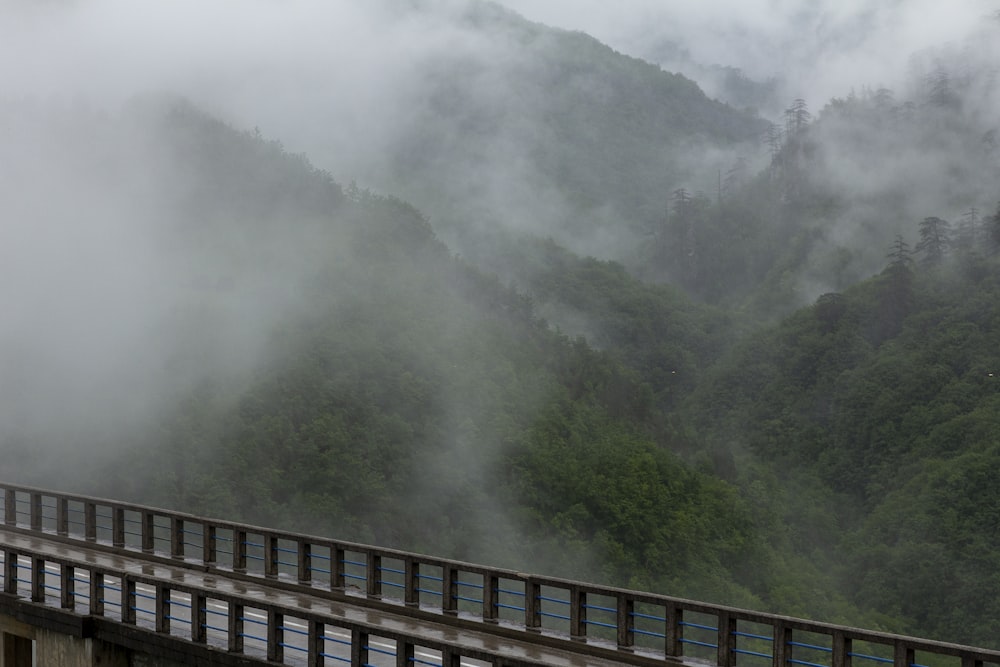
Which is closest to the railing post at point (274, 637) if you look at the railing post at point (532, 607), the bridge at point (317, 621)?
the bridge at point (317, 621)

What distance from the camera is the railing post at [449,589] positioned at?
61.6 feet

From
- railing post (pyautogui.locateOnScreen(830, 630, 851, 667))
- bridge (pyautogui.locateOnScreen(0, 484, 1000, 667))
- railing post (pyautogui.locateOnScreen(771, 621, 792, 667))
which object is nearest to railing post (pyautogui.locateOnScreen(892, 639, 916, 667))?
bridge (pyautogui.locateOnScreen(0, 484, 1000, 667))

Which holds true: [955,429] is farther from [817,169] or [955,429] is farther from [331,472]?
[817,169]

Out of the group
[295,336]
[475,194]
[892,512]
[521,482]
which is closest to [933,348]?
[892,512]

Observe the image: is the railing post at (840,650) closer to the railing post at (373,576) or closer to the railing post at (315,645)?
the railing post at (315,645)

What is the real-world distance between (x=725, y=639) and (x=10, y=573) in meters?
12.1

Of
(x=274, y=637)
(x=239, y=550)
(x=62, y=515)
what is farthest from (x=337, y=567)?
(x=62, y=515)

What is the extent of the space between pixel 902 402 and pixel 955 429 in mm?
11189

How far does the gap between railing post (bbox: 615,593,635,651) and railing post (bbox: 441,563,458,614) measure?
116 inches

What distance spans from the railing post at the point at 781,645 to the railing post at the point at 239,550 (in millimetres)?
10204

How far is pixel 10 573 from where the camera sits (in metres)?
20.8

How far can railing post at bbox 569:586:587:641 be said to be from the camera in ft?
56.2

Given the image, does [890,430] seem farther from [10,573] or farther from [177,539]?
[10,573]

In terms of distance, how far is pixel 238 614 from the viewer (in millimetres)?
16797
